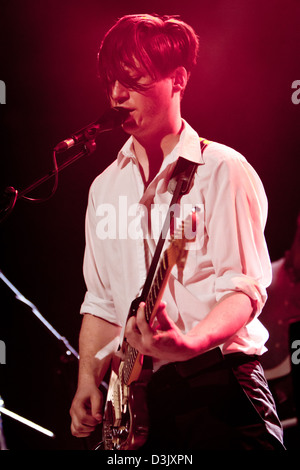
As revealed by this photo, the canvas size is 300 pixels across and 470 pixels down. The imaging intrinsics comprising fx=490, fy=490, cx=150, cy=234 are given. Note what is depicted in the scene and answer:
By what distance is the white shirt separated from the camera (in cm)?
168

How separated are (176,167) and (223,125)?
571mm

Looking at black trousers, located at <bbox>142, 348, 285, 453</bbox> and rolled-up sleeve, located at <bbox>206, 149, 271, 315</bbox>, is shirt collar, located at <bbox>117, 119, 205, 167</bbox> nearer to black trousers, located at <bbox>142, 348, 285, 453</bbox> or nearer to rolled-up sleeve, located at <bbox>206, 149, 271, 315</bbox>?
rolled-up sleeve, located at <bbox>206, 149, 271, 315</bbox>

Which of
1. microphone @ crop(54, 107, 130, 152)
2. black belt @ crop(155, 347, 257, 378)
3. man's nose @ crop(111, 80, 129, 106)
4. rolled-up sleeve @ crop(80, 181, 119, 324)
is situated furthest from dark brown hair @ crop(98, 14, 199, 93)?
black belt @ crop(155, 347, 257, 378)

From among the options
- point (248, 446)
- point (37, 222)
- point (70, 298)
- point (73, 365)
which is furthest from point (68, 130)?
point (248, 446)

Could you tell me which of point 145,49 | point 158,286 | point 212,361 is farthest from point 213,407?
point 145,49

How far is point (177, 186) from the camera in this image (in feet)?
6.18

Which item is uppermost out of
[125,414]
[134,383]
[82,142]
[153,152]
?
[82,142]

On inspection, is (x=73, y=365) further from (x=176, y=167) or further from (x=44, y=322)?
(x=176, y=167)

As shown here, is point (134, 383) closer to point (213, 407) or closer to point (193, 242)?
point (213, 407)

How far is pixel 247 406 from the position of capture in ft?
5.08

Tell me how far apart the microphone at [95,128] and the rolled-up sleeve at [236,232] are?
446 mm

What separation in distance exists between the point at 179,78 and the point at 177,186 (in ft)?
1.83

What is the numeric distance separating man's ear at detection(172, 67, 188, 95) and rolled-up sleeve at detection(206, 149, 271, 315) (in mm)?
475

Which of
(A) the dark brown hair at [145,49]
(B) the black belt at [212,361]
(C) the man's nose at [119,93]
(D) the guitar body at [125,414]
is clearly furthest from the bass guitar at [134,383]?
(A) the dark brown hair at [145,49]
